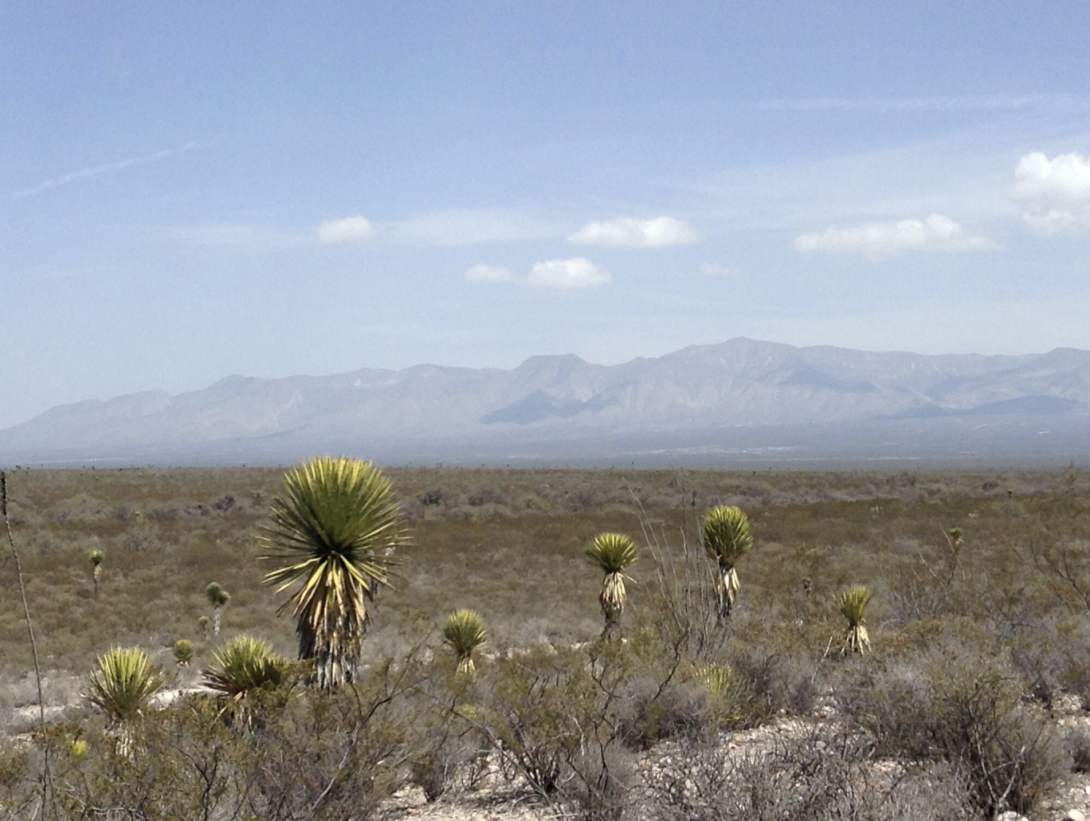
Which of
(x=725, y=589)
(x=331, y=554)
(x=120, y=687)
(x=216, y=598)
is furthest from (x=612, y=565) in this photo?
(x=216, y=598)

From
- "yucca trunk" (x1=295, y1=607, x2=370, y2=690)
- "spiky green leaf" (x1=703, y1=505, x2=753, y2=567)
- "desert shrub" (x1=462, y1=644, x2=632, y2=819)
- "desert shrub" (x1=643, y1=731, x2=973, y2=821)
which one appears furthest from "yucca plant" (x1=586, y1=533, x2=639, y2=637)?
"desert shrub" (x1=643, y1=731, x2=973, y2=821)

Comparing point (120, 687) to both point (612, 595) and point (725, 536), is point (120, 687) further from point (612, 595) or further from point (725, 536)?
point (725, 536)

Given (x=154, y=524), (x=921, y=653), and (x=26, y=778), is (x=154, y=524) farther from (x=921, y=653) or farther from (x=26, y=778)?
(x=921, y=653)

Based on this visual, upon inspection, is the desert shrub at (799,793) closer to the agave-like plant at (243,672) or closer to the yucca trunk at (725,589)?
the agave-like plant at (243,672)

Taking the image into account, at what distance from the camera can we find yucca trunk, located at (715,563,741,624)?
42.8 feet

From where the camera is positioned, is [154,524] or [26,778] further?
[154,524]

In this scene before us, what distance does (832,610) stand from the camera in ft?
42.4

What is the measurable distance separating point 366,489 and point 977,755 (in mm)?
6105

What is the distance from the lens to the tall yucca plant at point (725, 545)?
1322 centimetres

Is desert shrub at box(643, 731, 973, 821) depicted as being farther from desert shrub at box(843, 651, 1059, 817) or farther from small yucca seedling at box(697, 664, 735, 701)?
small yucca seedling at box(697, 664, 735, 701)

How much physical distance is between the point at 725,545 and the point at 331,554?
6.58m

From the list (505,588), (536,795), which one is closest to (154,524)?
(505,588)

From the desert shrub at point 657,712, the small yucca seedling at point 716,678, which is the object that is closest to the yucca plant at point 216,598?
the desert shrub at point 657,712

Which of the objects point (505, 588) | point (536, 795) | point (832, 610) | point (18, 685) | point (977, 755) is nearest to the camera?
point (977, 755)
